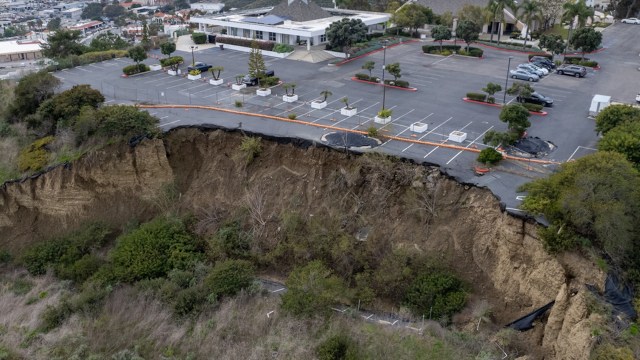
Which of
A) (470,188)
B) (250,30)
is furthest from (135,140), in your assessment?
(250,30)

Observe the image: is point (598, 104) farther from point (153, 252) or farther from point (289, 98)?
point (153, 252)

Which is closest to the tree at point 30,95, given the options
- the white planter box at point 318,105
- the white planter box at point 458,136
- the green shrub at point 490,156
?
the white planter box at point 318,105

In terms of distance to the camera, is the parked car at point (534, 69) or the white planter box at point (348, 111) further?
the parked car at point (534, 69)

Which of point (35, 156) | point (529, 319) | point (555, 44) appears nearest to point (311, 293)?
point (529, 319)

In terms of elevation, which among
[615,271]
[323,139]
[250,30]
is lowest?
[615,271]

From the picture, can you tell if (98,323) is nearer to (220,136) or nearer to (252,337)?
(252,337)

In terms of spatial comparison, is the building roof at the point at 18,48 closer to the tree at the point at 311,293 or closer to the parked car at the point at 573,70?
the parked car at the point at 573,70
